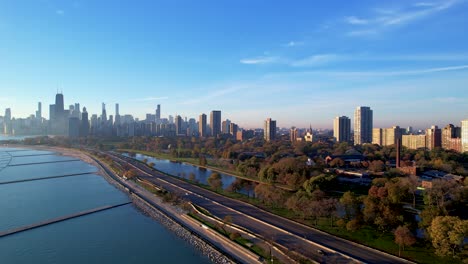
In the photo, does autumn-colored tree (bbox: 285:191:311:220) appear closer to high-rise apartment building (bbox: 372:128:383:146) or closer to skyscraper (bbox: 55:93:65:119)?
high-rise apartment building (bbox: 372:128:383:146)

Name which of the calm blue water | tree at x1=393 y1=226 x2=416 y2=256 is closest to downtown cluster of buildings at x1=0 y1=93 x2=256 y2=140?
the calm blue water

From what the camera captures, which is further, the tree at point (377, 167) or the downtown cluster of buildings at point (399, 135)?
the downtown cluster of buildings at point (399, 135)

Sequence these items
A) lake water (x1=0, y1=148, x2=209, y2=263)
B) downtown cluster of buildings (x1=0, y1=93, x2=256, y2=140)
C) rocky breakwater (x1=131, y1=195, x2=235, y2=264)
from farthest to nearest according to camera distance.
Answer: downtown cluster of buildings (x1=0, y1=93, x2=256, y2=140)
lake water (x1=0, y1=148, x2=209, y2=263)
rocky breakwater (x1=131, y1=195, x2=235, y2=264)

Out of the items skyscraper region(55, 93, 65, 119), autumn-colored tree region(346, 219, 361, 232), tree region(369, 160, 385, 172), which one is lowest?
autumn-colored tree region(346, 219, 361, 232)

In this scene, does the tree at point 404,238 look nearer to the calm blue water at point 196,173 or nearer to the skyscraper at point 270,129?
the calm blue water at point 196,173

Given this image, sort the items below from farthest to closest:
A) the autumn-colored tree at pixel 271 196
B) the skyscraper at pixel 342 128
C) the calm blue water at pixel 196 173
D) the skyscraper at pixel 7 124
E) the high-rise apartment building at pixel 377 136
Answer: the skyscraper at pixel 7 124 → the skyscraper at pixel 342 128 → the high-rise apartment building at pixel 377 136 → the calm blue water at pixel 196 173 → the autumn-colored tree at pixel 271 196

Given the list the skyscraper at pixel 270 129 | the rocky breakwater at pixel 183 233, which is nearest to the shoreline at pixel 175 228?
the rocky breakwater at pixel 183 233

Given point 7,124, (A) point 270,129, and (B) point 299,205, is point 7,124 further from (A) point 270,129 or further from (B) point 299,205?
(B) point 299,205
